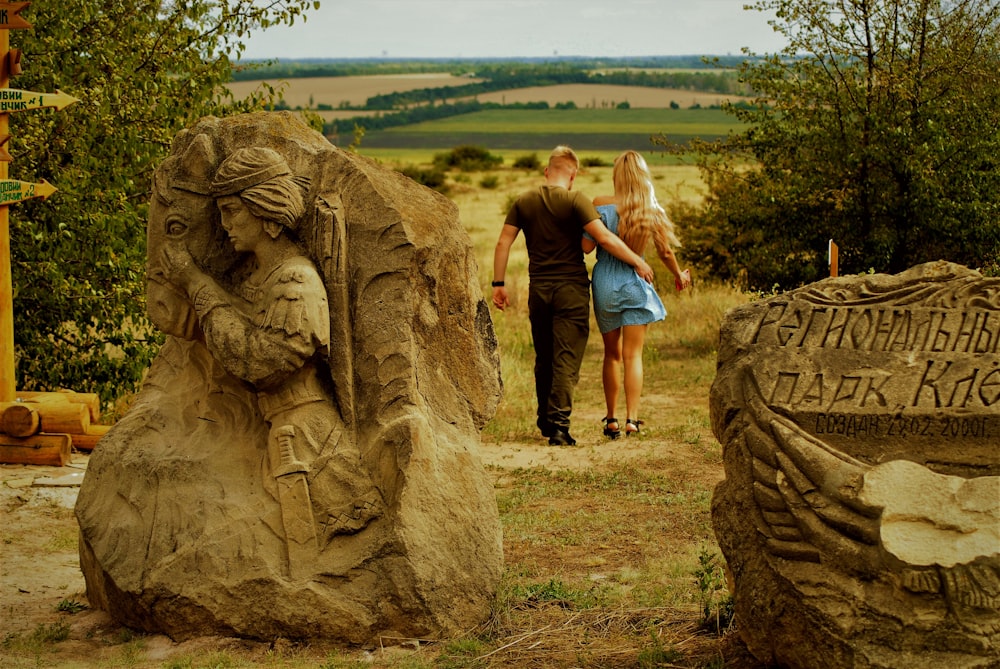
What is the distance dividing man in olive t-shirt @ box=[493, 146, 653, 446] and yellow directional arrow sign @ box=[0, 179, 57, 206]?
3.22m

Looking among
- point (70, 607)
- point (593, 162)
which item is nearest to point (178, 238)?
point (70, 607)

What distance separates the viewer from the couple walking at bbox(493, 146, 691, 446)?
29.4 feet

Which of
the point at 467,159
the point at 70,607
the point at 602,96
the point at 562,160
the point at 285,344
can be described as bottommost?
the point at 467,159

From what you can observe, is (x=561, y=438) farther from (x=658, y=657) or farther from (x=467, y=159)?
(x=467, y=159)

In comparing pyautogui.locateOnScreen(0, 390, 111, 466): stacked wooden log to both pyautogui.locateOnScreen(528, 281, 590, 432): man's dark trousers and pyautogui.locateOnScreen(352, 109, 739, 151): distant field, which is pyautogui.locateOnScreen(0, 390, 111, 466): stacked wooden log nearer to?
pyautogui.locateOnScreen(528, 281, 590, 432): man's dark trousers

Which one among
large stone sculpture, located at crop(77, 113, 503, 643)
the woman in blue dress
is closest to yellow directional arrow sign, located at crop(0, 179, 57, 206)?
large stone sculpture, located at crop(77, 113, 503, 643)

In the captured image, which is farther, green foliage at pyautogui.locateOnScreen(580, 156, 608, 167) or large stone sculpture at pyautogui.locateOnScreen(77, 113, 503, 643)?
green foliage at pyautogui.locateOnScreen(580, 156, 608, 167)

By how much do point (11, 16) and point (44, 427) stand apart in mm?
2875

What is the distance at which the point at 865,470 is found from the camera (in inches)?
184

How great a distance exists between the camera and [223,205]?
5777mm

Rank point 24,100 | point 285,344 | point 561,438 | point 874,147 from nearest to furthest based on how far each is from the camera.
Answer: point 285,344, point 24,100, point 561,438, point 874,147

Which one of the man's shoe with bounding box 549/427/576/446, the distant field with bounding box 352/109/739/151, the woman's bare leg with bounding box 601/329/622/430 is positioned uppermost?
the woman's bare leg with bounding box 601/329/622/430

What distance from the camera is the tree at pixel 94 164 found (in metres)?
9.35

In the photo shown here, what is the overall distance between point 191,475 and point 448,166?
4214 centimetres
